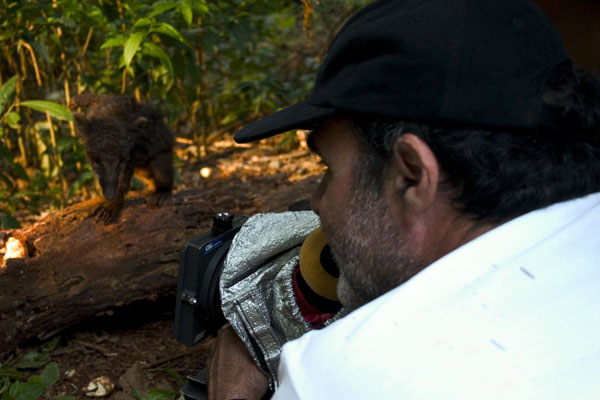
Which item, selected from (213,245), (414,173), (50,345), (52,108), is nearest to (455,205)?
(414,173)

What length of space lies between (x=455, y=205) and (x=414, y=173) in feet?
0.32

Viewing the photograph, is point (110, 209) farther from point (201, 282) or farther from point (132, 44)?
point (201, 282)

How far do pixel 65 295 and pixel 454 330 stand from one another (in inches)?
→ 82.4

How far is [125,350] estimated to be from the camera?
2.64m

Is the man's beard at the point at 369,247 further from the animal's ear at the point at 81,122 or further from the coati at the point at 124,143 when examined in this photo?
the animal's ear at the point at 81,122

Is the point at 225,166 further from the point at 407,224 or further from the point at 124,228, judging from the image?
the point at 407,224

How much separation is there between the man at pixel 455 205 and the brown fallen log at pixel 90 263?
155 cm

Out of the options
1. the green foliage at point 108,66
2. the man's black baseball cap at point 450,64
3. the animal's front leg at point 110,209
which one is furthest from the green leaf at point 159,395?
the green foliage at point 108,66

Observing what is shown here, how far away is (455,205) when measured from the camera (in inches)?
44.1

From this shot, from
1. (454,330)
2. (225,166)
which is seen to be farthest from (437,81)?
(225,166)

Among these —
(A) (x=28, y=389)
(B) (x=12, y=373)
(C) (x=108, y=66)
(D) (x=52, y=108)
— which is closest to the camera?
(A) (x=28, y=389)

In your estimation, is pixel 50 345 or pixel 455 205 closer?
pixel 455 205

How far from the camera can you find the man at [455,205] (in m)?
0.88

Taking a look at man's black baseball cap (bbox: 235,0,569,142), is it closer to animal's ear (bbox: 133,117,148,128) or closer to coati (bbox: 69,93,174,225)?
Result: coati (bbox: 69,93,174,225)
